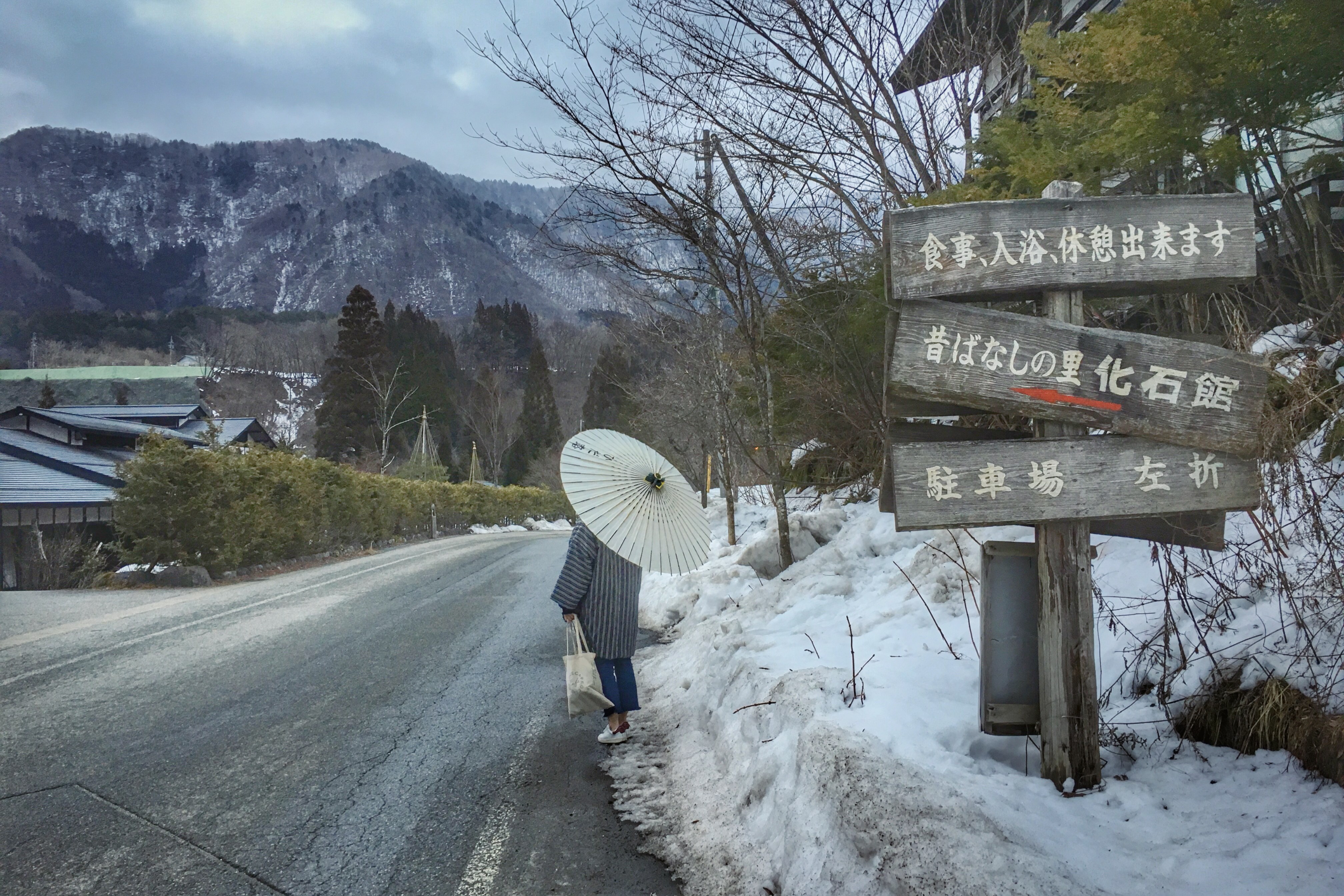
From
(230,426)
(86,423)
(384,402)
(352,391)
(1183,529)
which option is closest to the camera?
(1183,529)

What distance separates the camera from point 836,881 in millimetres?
2650

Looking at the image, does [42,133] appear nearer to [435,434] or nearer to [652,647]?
[435,434]

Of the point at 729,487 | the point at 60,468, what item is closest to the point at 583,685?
the point at 729,487

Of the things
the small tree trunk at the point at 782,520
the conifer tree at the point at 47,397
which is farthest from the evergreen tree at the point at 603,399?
the small tree trunk at the point at 782,520

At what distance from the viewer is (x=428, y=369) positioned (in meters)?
54.4

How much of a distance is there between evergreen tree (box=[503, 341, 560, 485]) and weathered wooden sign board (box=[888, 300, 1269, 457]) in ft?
189

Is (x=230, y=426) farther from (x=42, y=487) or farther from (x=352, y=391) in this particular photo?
(x=42, y=487)

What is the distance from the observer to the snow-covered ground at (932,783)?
2475mm

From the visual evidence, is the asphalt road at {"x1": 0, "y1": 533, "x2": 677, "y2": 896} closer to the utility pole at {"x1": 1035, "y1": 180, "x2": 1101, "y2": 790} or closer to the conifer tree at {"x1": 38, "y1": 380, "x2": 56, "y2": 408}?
the utility pole at {"x1": 1035, "y1": 180, "x2": 1101, "y2": 790}

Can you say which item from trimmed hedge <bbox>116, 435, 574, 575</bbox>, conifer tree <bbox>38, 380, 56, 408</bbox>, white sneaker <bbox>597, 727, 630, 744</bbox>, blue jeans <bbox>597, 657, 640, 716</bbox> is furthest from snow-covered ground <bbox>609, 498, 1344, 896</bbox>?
conifer tree <bbox>38, 380, 56, 408</bbox>

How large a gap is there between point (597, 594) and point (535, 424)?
185 ft

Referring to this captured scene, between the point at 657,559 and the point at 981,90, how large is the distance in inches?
233

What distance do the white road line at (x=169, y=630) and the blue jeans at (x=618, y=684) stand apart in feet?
15.3

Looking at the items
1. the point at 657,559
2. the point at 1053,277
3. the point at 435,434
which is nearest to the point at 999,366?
the point at 1053,277
